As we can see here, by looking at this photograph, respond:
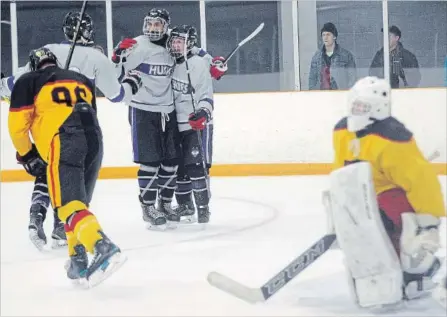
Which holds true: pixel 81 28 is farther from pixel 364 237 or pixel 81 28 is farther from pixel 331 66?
pixel 331 66

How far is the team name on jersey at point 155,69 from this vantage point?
365 centimetres

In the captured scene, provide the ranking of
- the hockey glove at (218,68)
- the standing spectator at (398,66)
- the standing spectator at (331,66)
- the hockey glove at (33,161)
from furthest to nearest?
the standing spectator at (398,66) < the standing spectator at (331,66) < the hockey glove at (218,68) < the hockey glove at (33,161)

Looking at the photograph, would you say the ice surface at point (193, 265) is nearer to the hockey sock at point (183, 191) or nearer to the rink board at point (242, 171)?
the hockey sock at point (183, 191)

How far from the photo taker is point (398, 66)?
232 inches

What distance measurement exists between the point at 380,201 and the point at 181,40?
168 cm

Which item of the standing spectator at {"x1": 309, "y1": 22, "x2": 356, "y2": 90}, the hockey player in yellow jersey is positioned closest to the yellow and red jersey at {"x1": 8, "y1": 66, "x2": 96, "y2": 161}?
the hockey player in yellow jersey

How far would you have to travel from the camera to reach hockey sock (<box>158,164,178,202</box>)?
12.2 feet

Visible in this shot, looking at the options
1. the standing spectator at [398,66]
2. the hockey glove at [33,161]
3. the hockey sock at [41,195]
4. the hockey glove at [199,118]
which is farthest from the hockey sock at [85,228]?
the standing spectator at [398,66]

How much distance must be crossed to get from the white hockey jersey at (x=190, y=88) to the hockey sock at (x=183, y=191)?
0.23 meters

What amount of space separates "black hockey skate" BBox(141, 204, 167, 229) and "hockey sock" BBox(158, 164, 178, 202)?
0.10 meters

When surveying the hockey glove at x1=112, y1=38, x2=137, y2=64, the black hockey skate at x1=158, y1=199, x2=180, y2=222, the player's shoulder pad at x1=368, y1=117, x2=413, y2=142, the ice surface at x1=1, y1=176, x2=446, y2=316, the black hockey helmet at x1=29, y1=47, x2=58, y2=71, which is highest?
the hockey glove at x1=112, y1=38, x2=137, y2=64

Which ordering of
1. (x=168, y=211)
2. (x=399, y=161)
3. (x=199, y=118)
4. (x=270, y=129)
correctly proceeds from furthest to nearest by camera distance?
(x=270, y=129)
(x=168, y=211)
(x=199, y=118)
(x=399, y=161)

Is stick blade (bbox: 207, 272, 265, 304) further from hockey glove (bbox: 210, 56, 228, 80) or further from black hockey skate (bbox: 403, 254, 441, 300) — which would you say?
hockey glove (bbox: 210, 56, 228, 80)

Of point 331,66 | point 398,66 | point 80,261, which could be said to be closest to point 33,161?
point 80,261
